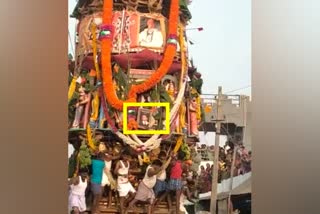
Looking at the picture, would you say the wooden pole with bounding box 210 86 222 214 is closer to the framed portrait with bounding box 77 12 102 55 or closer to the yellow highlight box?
the yellow highlight box

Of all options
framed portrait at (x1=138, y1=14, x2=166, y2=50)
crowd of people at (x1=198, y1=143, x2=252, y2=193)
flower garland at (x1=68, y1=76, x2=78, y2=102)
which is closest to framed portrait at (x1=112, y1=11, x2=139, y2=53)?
framed portrait at (x1=138, y1=14, x2=166, y2=50)

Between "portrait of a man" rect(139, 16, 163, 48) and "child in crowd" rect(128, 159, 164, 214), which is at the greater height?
"portrait of a man" rect(139, 16, 163, 48)

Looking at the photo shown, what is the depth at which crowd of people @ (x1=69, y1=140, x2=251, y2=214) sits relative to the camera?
162 centimetres

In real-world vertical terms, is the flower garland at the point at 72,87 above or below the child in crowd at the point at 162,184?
above

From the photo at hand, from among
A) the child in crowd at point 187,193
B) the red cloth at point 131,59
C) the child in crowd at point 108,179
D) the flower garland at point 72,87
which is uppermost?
the red cloth at point 131,59

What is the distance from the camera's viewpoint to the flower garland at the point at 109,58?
1617 millimetres

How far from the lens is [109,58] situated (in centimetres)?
162

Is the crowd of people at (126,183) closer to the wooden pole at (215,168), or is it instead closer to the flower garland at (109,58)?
the wooden pole at (215,168)

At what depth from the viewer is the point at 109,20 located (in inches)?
63.8

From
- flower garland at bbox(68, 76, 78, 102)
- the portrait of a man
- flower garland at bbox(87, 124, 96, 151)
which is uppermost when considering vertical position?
the portrait of a man

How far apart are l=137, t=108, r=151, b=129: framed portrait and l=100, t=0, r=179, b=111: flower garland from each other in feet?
0.19

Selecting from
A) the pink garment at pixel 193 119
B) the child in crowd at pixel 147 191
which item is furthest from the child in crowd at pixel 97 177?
the pink garment at pixel 193 119

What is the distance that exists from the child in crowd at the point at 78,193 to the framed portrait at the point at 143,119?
30 centimetres
